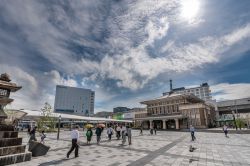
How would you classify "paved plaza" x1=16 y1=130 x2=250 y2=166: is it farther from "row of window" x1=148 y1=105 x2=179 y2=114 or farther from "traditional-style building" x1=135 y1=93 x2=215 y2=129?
"row of window" x1=148 y1=105 x2=179 y2=114

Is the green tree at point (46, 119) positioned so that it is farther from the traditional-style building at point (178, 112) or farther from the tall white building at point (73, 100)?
the tall white building at point (73, 100)

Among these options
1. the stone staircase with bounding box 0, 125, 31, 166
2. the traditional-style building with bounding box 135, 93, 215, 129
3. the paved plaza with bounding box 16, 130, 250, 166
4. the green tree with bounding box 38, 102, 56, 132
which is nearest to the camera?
the stone staircase with bounding box 0, 125, 31, 166

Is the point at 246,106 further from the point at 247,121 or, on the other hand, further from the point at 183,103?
the point at 183,103

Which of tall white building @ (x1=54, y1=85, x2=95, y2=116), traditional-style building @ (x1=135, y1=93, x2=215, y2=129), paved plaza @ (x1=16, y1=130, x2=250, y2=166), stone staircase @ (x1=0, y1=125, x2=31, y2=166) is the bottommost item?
paved plaza @ (x1=16, y1=130, x2=250, y2=166)

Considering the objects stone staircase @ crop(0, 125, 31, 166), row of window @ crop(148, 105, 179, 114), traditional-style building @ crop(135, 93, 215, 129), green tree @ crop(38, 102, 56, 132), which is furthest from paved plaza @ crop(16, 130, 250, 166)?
row of window @ crop(148, 105, 179, 114)

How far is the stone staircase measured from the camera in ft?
24.8

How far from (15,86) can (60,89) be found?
142 m

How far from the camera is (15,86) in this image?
31.3 ft

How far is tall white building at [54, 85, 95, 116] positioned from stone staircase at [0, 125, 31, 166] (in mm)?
130319

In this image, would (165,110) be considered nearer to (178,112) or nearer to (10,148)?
(178,112)

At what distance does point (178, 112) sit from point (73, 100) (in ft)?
379

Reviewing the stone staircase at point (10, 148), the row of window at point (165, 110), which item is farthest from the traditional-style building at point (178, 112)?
the stone staircase at point (10, 148)

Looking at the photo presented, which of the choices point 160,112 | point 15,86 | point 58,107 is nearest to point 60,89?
point 58,107

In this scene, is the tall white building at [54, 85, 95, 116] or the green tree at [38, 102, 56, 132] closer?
the green tree at [38, 102, 56, 132]
